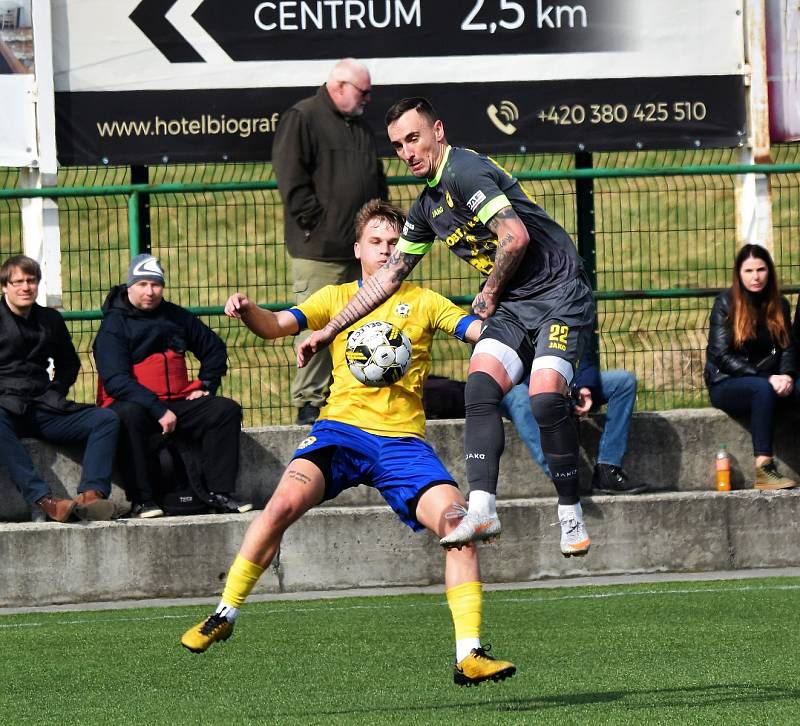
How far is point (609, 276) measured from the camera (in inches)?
493

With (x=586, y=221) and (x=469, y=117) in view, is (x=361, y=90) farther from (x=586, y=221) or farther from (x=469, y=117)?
(x=586, y=221)

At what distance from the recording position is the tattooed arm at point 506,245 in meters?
6.49

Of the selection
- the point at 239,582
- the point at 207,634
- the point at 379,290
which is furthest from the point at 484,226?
the point at 207,634

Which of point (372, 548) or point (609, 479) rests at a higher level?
point (609, 479)

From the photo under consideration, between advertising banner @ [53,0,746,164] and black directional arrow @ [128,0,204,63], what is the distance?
1 cm

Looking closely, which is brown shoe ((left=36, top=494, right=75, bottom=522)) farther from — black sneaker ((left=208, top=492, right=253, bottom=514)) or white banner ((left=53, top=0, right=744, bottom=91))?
white banner ((left=53, top=0, right=744, bottom=91))

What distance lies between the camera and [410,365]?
23.7 feet

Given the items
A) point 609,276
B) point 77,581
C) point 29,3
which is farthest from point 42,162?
point 609,276

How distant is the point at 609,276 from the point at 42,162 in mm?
4590

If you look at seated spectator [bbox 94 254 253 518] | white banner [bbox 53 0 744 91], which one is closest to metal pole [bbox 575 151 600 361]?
white banner [bbox 53 0 744 91]

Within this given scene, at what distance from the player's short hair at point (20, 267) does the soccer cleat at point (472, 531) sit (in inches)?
195

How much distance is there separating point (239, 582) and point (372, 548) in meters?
3.79

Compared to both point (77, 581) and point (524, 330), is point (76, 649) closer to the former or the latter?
point (77, 581)

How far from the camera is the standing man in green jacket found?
10.9 m
